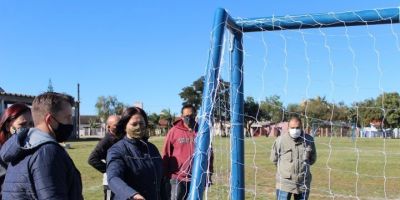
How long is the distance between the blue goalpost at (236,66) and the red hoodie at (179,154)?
1.31 metres

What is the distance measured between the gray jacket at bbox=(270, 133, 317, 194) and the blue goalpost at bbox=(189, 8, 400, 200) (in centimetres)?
159

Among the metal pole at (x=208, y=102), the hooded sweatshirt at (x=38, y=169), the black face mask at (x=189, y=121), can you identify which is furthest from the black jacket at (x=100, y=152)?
the hooded sweatshirt at (x=38, y=169)

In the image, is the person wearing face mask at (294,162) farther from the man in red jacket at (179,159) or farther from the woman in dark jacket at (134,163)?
the woman in dark jacket at (134,163)

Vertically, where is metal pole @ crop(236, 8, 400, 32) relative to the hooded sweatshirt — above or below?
above

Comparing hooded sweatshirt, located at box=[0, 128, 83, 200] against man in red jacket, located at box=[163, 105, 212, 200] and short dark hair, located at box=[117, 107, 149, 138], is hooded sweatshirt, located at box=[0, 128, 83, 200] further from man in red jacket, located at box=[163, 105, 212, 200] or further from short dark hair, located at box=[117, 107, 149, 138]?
man in red jacket, located at box=[163, 105, 212, 200]

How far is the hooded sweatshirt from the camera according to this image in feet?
8.62

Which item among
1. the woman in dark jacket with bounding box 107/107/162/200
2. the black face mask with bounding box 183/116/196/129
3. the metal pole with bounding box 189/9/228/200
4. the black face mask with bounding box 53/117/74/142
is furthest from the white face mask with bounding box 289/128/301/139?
the black face mask with bounding box 53/117/74/142

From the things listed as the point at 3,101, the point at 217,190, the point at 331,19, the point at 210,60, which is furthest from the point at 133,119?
the point at 3,101

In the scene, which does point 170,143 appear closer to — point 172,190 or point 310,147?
point 172,190

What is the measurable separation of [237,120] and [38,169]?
2.74m

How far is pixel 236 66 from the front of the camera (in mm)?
5105

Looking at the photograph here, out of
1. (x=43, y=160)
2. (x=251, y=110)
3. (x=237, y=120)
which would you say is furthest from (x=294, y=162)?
(x=43, y=160)

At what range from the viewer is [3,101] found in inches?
1511

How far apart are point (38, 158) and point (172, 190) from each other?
393cm
